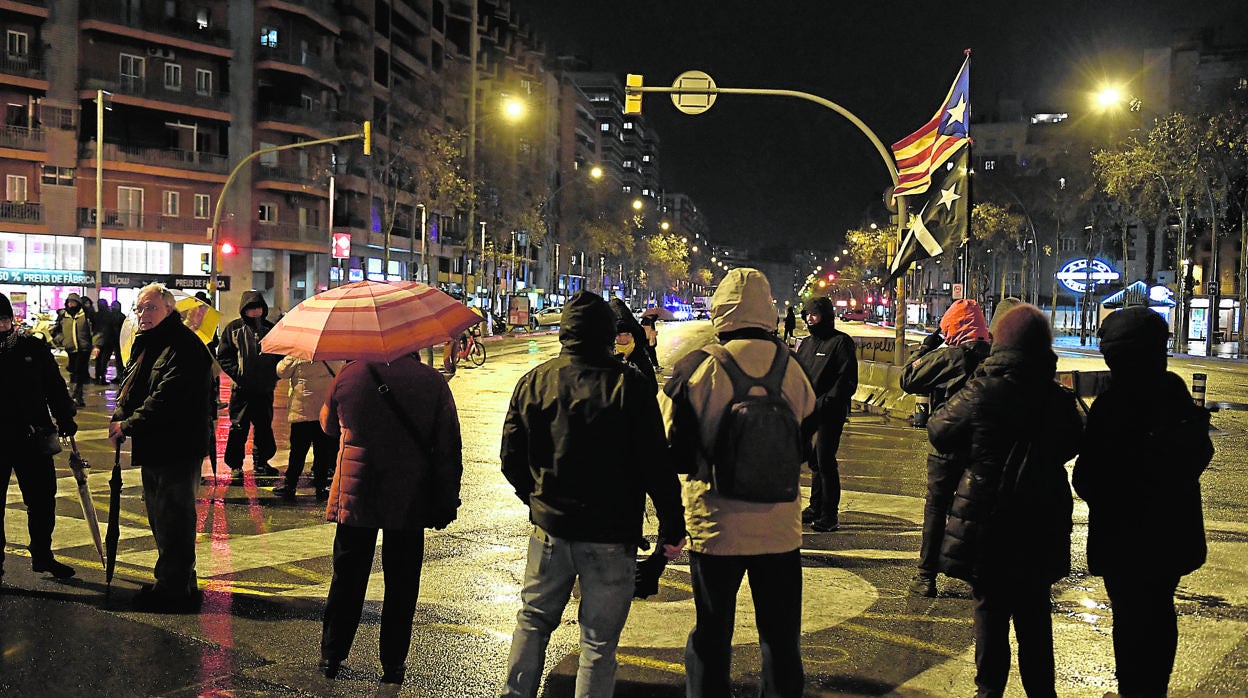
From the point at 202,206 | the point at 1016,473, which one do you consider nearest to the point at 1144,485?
the point at 1016,473

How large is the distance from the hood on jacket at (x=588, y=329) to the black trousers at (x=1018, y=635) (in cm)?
191

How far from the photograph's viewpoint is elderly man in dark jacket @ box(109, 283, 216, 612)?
6238 millimetres

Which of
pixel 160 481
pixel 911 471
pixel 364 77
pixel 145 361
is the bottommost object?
pixel 911 471

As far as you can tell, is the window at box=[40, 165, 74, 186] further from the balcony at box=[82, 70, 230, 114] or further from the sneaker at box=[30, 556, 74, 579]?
the sneaker at box=[30, 556, 74, 579]

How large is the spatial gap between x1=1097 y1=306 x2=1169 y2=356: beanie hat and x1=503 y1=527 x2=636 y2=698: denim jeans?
7.23 feet

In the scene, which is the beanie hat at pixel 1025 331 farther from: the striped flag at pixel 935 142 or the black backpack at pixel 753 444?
the striped flag at pixel 935 142

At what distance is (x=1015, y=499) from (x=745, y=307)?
1.39m

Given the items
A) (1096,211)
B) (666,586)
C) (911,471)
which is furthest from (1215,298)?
(666,586)

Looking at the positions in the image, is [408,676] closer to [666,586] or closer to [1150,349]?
[666,586]

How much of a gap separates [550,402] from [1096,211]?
70.1 m

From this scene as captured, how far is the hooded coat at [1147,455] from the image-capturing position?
4367 mm

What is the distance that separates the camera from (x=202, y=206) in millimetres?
56031

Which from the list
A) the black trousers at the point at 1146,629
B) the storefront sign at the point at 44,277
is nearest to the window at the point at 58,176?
the storefront sign at the point at 44,277

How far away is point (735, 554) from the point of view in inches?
163
